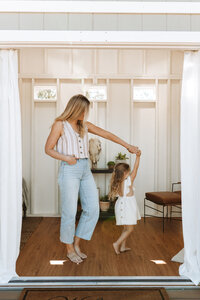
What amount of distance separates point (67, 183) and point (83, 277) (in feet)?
2.88

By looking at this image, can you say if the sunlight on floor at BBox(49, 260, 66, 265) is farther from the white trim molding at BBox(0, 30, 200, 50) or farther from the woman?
the white trim molding at BBox(0, 30, 200, 50)

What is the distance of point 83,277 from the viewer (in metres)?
2.85

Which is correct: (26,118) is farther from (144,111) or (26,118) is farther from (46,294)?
(46,294)

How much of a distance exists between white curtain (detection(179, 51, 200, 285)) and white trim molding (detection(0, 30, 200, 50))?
190 millimetres

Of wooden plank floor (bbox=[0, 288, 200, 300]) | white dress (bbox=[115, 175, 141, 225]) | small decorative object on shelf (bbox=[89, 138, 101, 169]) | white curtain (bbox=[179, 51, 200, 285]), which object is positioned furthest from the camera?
small decorative object on shelf (bbox=[89, 138, 101, 169])

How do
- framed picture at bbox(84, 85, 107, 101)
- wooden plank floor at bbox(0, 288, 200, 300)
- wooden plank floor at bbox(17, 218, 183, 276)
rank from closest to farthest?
1. wooden plank floor at bbox(0, 288, 200, 300)
2. wooden plank floor at bbox(17, 218, 183, 276)
3. framed picture at bbox(84, 85, 107, 101)

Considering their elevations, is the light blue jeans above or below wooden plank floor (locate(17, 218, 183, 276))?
above

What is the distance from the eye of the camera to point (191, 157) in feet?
9.63

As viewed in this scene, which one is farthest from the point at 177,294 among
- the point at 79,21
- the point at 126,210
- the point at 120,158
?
the point at 120,158

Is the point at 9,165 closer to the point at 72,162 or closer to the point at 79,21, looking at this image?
the point at 72,162

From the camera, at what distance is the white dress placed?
3492mm

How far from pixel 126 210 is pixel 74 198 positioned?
67cm

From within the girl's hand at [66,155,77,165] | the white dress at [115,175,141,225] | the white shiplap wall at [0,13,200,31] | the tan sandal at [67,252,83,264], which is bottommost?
the tan sandal at [67,252,83,264]

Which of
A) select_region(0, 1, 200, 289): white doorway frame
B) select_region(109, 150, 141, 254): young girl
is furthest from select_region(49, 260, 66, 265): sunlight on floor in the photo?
select_region(109, 150, 141, 254): young girl
